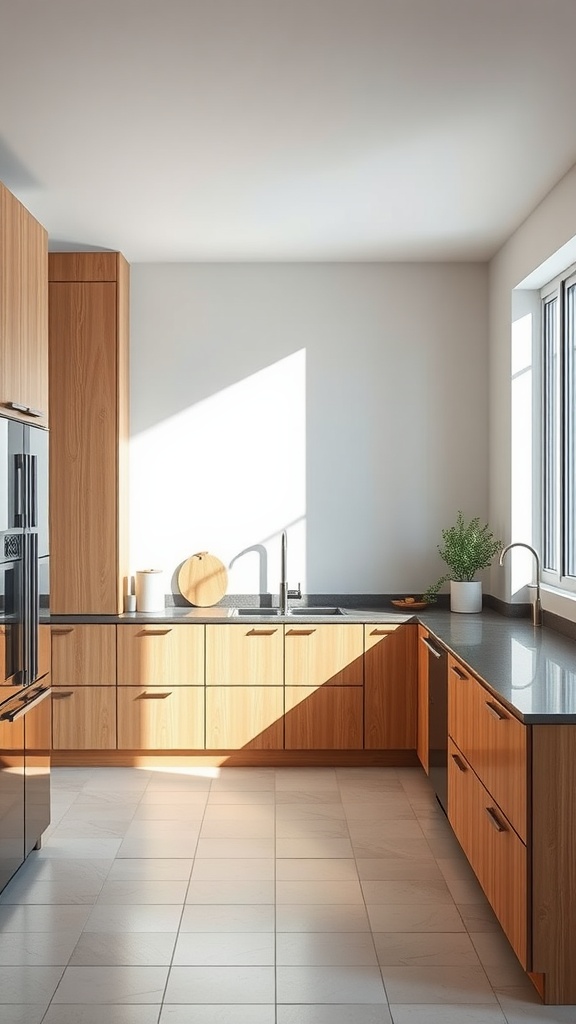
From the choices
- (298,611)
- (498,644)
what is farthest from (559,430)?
(298,611)

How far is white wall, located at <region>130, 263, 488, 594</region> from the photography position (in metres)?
→ 5.44

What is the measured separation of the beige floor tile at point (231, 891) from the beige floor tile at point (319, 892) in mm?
47

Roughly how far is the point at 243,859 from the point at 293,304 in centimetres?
310

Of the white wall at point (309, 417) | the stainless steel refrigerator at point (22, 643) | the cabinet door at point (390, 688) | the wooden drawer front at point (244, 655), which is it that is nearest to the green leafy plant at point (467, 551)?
the white wall at point (309, 417)

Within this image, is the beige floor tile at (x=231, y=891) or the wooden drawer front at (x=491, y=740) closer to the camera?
the wooden drawer front at (x=491, y=740)

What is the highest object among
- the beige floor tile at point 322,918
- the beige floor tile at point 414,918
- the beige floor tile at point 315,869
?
the beige floor tile at point 315,869

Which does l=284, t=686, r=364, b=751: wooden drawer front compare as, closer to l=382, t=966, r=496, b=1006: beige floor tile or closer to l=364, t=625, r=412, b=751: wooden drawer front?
l=364, t=625, r=412, b=751: wooden drawer front

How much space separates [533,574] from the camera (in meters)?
4.94

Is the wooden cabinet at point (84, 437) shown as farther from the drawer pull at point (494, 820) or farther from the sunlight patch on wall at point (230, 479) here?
the drawer pull at point (494, 820)

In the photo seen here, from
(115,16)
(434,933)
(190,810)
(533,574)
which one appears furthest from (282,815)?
(115,16)

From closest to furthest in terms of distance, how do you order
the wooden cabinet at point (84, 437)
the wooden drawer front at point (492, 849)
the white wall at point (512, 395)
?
the wooden drawer front at point (492, 849) < the white wall at point (512, 395) < the wooden cabinet at point (84, 437)

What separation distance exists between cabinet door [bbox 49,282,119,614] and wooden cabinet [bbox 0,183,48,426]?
123cm

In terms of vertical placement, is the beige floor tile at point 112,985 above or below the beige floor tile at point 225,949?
above

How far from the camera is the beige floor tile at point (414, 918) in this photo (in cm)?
309
